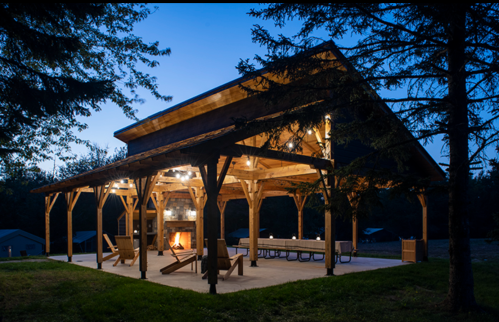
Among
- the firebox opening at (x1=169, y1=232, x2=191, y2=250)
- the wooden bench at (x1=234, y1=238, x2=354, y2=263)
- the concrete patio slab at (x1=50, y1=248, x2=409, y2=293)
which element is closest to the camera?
the concrete patio slab at (x1=50, y1=248, x2=409, y2=293)

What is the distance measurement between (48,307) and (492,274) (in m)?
9.84

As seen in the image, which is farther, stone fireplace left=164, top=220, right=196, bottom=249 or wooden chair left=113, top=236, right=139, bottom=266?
stone fireplace left=164, top=220, right=196, bottom=249

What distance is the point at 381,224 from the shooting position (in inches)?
1385

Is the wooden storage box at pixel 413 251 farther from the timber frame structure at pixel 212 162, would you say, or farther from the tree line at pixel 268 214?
the tree line at pixel 268 214

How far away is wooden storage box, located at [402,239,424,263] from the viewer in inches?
450

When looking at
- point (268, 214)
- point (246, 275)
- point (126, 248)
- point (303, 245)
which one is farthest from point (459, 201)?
point (268, 214)

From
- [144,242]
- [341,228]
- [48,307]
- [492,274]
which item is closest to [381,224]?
[341,228]

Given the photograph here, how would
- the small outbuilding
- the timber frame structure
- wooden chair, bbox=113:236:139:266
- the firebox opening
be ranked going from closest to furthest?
1. the timber frame structure
2. wooden chair, bbox=113:236:139:266
3. the firebox opening
4. the small outbuilding

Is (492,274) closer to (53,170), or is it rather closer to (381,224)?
(381,224)

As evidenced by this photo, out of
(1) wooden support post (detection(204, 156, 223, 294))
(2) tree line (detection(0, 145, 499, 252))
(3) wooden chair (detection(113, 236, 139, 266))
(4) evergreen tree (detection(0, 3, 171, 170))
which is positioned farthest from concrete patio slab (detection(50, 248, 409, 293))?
(2) tree line (detection(0, 145, 499, 252))

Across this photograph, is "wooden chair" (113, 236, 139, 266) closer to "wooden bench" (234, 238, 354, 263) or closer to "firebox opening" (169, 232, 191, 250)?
"wooden bench" (234, 238, 354, 263)

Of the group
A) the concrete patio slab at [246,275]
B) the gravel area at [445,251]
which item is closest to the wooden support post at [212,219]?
the concrete patio slab at [246,275]

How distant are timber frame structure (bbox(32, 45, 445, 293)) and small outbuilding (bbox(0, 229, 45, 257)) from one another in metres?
9.09

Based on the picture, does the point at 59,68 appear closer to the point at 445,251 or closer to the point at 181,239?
the point at 181,239
